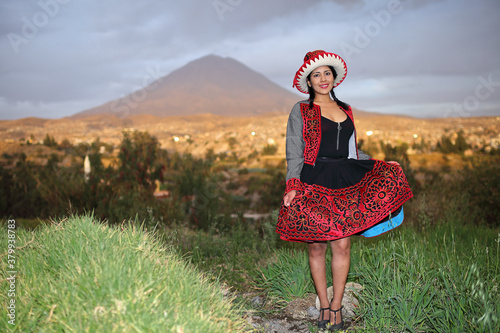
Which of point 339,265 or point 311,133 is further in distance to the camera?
point 311,133

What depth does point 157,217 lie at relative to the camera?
343 inches

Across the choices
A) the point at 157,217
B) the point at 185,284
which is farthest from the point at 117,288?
the point at 157,217

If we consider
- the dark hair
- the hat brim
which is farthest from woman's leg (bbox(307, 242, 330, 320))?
the hat brim

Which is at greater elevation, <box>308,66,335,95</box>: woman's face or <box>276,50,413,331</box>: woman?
<box>308,66,335,95</box>: woman's face

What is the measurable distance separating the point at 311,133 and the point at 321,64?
1.83 feet

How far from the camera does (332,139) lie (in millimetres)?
3479

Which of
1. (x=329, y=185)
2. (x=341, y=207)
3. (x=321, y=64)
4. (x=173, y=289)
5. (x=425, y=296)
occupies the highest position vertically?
(x=321, y=64)

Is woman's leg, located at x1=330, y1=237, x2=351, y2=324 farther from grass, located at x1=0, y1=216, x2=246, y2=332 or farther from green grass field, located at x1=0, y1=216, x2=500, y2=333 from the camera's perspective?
grass, located at x1=0, y1=216, x2=246, y2=332

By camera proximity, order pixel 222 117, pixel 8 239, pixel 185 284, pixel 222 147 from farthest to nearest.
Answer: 1. pixel 222 117
2. pixel 222 147
3. pixel 8 239
4. pixel 185 284

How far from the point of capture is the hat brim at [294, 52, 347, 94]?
3.43 metres

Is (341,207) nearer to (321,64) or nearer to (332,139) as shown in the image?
(332,139)

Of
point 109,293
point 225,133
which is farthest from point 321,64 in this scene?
point 225,133

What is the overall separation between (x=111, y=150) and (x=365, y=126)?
26.8 metres

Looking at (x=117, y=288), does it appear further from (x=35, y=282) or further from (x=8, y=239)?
(x=8, y=239)
